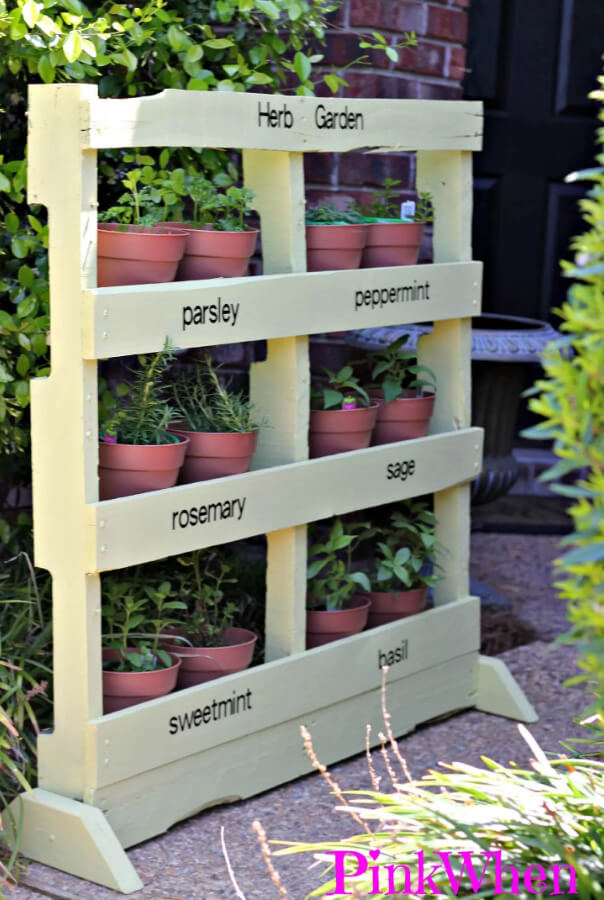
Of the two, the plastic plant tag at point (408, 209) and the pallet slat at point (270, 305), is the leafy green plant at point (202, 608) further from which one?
the plastic plant tag at point (408, 209)

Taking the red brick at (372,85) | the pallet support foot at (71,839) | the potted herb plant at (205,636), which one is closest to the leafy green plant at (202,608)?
the potted herb plant at (205,636)

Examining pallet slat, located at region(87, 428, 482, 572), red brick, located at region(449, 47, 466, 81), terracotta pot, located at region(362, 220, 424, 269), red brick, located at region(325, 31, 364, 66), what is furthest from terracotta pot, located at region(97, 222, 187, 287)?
red brick, located at region(449, 47, 466, 81)

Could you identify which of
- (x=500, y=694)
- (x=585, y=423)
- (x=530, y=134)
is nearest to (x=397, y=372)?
(x=500, y=694)

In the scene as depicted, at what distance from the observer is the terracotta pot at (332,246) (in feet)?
10.0

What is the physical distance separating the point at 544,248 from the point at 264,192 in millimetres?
2344

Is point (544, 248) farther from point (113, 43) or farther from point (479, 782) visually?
point (479, 782)

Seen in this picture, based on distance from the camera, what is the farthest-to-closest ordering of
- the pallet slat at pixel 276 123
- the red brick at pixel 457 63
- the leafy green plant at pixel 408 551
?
the red brick at pixel 457 63
the leafy green plant at pixel 408 551
the pallet slat at pixel 276 123

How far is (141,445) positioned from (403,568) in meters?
0.92

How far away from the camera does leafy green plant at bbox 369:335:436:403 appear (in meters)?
3.33

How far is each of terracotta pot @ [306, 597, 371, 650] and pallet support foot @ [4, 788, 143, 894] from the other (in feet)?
2.67

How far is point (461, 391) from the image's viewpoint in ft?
11.3

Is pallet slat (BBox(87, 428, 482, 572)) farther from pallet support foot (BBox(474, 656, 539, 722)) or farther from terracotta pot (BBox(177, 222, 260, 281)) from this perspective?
pallet support foot (BBox(474, 656, 539, 722))

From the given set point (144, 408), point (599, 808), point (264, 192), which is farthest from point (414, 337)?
point (599, 808)
